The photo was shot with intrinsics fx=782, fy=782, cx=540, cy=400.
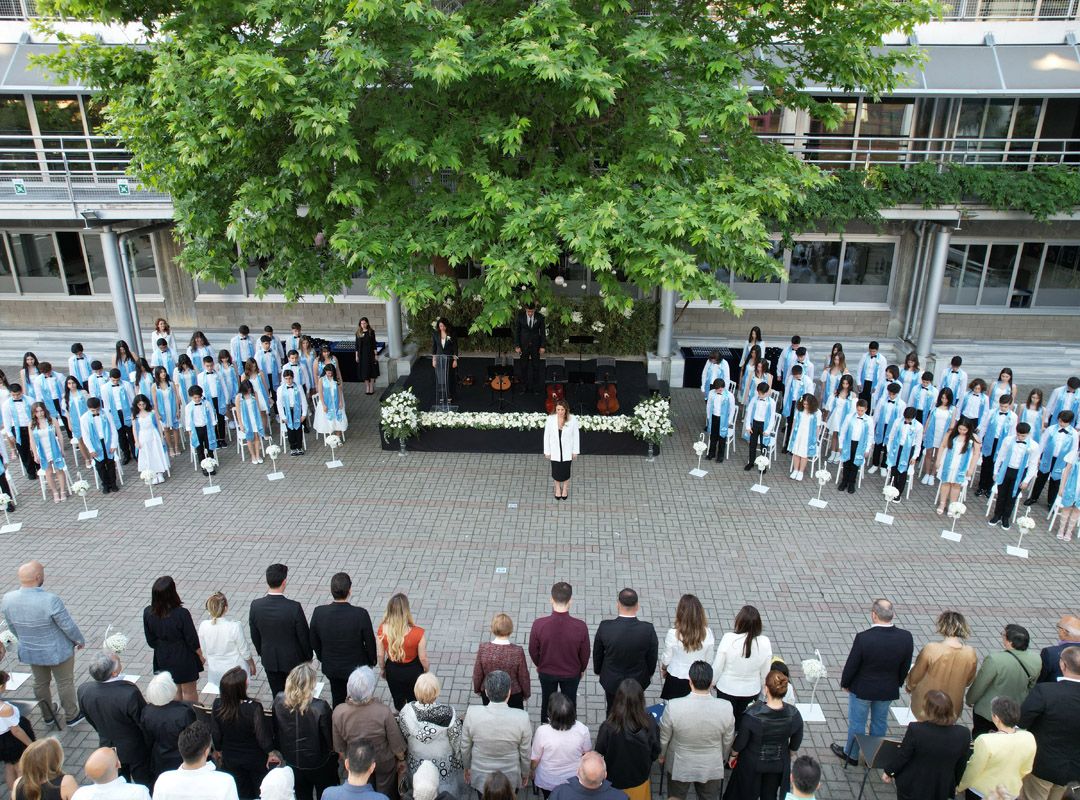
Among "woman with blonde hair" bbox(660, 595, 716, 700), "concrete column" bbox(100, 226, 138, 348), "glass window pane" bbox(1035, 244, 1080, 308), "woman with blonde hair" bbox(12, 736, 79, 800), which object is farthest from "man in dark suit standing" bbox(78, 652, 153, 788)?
"glass window pane" bbox(1035, 244, 1080, 308)

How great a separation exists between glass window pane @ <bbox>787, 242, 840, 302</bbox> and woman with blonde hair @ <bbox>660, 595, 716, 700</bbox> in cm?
1422

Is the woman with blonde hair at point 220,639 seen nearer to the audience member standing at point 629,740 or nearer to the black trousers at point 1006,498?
the audience member standing at point 629,740

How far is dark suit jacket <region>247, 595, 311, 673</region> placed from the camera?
6703mm

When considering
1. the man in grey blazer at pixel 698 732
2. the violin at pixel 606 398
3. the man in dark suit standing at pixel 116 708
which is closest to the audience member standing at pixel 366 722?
the man in dark suit standing at pixel 116 708

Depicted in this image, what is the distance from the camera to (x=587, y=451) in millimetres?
13922

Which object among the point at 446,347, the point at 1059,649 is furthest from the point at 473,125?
the point at 1059,649

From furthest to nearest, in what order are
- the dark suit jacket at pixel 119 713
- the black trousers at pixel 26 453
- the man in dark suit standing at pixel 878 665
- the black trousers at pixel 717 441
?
the black trousers at pixel 717 441, the black trousers at pixel 26 453, the man in dark suit standing at pixel 878 665, the dark suit jacket at pixel 119 713

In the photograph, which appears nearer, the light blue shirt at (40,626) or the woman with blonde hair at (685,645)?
the woman with blonde hair at (685,645)

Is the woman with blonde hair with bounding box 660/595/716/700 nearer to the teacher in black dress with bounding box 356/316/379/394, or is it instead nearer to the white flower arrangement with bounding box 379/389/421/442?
the white flower arrangement with bounding box 379/389/421/442

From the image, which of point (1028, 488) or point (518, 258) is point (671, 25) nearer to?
point (518, 258)

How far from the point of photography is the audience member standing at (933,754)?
548 cm

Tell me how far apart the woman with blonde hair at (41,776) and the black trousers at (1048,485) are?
1263 centimetres

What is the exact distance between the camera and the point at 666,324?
57.0 feet

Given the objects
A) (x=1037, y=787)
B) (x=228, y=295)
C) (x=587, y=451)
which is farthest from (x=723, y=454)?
(x=228, y=295)
